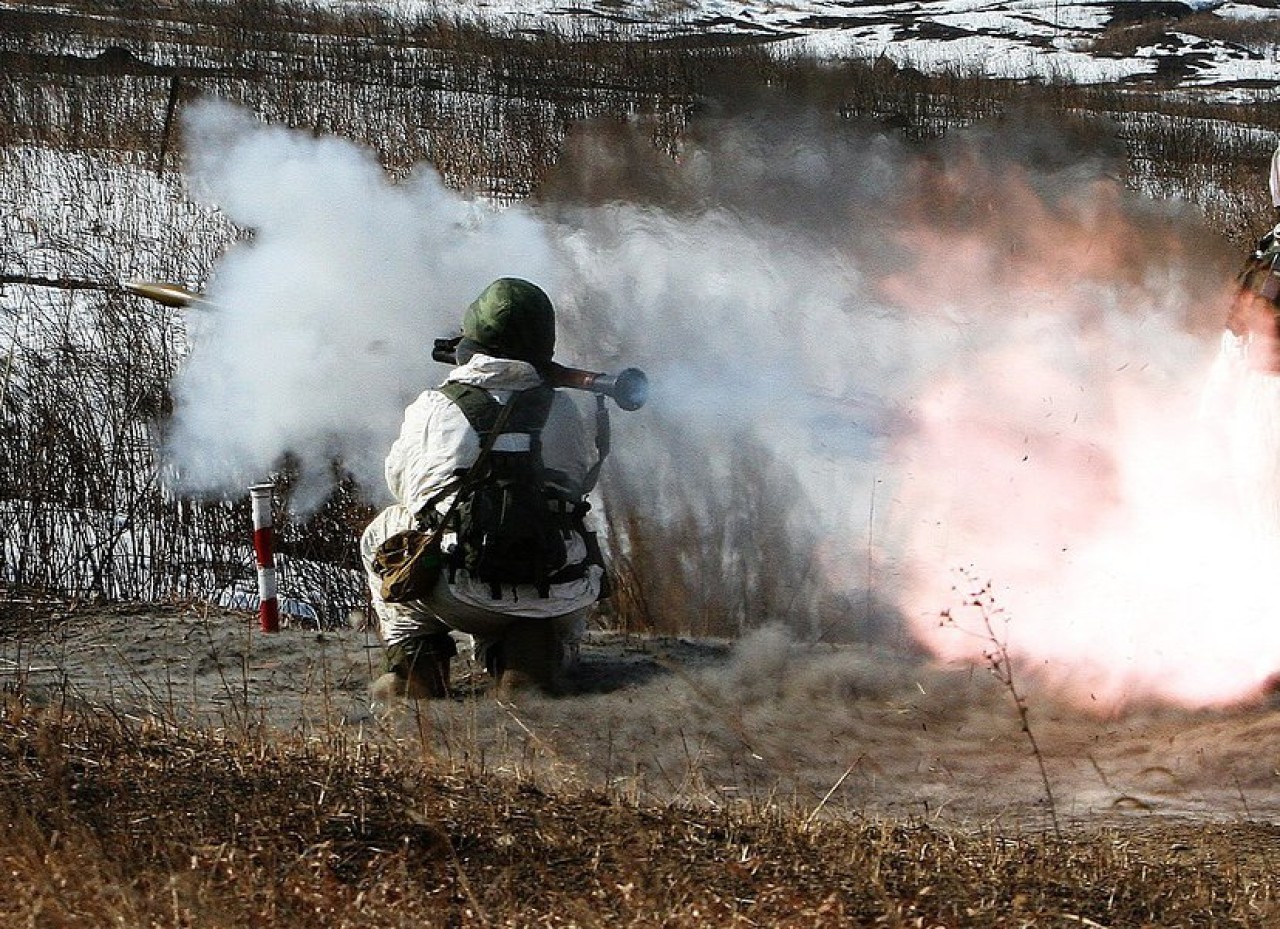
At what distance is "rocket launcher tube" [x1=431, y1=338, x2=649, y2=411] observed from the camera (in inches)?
→ 254

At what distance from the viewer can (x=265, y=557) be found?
7.78 meters

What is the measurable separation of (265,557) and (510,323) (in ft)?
6.52

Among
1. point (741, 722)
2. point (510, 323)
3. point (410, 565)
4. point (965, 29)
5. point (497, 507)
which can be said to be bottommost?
point (741, 722)

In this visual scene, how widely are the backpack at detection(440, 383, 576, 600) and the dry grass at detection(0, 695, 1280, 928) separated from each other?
1.42 metres

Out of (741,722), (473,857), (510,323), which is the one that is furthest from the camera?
(510,323)

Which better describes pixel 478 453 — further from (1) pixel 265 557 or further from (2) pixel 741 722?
(1) pixel 265 557

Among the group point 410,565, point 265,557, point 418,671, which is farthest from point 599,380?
point 265,557

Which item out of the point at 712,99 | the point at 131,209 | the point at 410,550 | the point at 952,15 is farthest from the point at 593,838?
the point at 952,15

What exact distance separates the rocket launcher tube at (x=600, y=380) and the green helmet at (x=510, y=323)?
10 centimetres

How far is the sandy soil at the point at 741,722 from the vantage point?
18.3 ft

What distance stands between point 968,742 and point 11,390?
19.7 ft

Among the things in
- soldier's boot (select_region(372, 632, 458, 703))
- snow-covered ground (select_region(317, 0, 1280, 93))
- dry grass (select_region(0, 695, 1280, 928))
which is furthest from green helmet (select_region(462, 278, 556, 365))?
snow-covered ground (select_region(317, 0, 1280, 93))

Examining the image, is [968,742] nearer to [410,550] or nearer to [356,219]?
[410,550]

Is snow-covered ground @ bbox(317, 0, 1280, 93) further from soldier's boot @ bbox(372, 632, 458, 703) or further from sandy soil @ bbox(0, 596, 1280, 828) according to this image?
soldier's boot @ bbox(372, 632, 458, 703)
